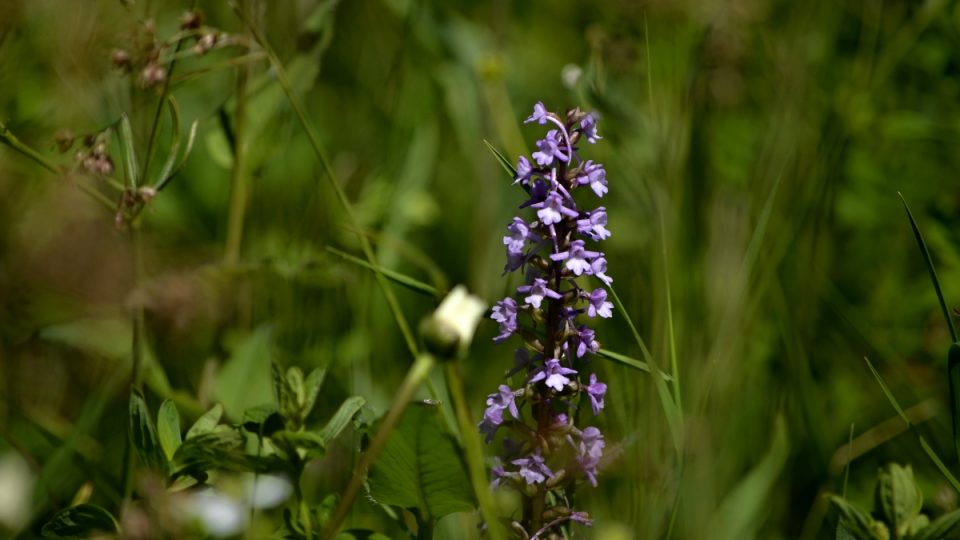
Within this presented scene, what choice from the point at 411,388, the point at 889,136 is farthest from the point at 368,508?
the point at 889,136

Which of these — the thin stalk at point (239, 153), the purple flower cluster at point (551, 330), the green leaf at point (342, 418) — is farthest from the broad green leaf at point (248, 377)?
the purple flower cluster at point (551, 330)

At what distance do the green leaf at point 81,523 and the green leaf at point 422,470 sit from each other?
14.5 inches

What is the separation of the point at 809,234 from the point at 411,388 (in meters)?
1.61

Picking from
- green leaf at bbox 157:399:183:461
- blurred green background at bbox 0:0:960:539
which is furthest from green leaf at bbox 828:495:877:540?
green leaf at bbox 157:399:183:461

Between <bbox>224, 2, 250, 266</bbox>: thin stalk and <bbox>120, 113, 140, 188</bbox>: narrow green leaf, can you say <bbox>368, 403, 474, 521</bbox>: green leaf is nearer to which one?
<bbox>120, 113, 140, 188</bbox>: narrow green leaf

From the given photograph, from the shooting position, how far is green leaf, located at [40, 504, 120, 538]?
1487 mm

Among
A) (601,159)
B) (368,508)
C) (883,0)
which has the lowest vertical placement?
(368,508)

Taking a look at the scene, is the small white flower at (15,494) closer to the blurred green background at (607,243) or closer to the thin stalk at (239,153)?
the blurred green background at (607,243)

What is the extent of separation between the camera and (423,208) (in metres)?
2.85

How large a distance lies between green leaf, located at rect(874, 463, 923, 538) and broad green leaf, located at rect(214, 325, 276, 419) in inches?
43.1

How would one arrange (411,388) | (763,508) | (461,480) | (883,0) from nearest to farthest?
1. (411,388)
2. (461,480)
3. (763,508)
4. (883,0)

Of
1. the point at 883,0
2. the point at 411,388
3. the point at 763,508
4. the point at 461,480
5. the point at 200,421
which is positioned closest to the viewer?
the point at 411,388

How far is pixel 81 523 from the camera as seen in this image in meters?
1.51

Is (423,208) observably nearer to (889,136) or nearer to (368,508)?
(368,508)
